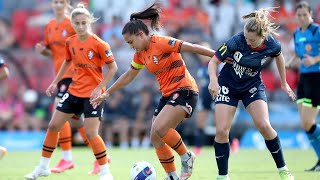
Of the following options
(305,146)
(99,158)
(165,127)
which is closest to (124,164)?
(99,158)

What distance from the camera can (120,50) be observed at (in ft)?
60.7

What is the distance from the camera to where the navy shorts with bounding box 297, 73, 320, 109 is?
37.0ft

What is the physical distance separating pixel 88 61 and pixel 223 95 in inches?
82.1

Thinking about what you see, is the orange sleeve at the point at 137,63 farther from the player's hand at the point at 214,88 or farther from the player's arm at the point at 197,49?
the player's hand at the point at 214,88

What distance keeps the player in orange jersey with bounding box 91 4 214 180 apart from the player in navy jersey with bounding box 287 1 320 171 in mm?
3438

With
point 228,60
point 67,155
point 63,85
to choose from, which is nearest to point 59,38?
point 63,85

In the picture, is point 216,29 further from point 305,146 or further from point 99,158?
point 99,158

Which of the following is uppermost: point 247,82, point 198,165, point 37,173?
point 247,82

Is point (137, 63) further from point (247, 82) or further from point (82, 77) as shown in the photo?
point (247, 82)

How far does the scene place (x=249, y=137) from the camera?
18.3 m

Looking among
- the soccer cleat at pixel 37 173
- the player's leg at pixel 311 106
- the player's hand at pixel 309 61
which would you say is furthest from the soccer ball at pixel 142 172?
the player's hand at pixel 309 61

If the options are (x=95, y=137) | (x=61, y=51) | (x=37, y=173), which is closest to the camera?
(x=95, y=137)

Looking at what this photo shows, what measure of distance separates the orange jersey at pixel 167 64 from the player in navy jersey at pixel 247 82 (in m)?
0.44

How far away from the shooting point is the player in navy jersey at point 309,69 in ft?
36.9
